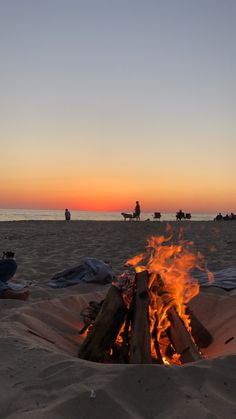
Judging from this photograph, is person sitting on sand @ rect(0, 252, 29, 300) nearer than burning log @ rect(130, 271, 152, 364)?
No

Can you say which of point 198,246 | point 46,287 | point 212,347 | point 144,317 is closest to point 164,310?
point 144,317

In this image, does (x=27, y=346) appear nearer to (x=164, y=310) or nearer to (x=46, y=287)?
(x=164, y=310)

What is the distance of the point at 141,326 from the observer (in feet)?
13.5

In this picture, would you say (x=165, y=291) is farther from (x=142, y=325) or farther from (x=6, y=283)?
(x=6, y=283)

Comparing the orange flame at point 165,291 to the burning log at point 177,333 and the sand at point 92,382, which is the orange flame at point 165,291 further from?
the sand at point 92,382

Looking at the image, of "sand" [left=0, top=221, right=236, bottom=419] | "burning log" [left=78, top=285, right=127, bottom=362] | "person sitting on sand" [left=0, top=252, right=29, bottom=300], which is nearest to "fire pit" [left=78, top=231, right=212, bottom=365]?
"burning log" [left=78, top=285, right=127, bottom=362]

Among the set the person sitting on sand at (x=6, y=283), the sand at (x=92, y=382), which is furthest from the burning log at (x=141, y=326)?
the person sitting on sand at (x=6, y=283)

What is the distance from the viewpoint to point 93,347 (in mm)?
A: 4191

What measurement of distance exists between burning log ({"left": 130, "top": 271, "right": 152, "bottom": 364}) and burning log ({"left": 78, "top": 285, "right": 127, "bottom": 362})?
18 cm

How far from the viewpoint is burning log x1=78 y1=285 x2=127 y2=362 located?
4.19m

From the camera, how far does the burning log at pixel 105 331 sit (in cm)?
419

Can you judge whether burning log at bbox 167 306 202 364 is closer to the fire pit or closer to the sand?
the fire pit

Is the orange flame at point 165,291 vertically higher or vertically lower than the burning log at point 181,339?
higher

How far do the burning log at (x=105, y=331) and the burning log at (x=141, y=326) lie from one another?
0.18m
